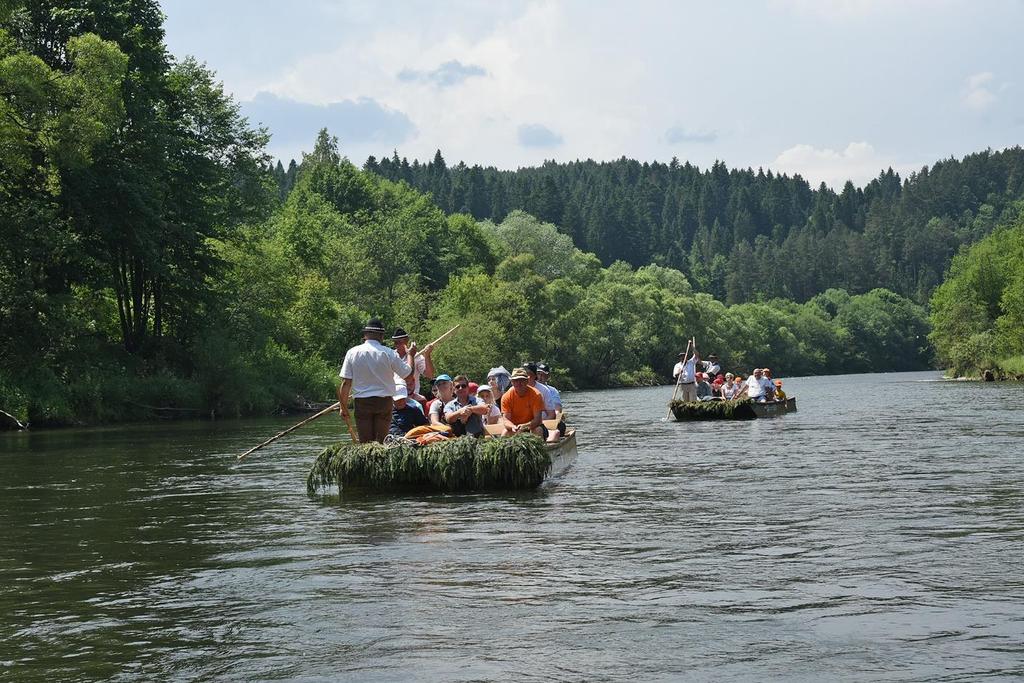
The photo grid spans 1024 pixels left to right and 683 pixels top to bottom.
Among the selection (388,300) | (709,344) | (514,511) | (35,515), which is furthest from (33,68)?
(709,344)

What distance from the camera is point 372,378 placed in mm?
16688

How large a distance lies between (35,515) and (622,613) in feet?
32.4

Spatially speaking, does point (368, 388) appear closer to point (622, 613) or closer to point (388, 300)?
point (622, 613)

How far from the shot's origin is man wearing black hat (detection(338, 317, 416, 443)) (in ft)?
54.0

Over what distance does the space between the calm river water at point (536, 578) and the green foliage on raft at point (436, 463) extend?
0.39m

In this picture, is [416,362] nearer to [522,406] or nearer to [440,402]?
[440,402]

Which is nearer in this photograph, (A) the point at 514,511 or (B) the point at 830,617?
(B) the point at 830,617

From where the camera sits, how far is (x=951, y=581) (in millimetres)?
10195

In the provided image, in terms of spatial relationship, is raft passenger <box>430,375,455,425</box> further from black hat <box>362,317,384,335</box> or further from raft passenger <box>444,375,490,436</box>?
black hat <box>362,317,384,335</box>

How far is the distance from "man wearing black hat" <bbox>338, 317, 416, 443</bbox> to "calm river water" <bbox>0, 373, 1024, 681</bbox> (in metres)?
1.22

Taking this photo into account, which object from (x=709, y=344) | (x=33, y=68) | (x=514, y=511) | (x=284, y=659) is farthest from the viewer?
(x=709, y=344)

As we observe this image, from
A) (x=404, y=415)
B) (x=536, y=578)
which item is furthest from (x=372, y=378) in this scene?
(x=536, y=578)

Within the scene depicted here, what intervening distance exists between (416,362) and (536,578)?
958cm

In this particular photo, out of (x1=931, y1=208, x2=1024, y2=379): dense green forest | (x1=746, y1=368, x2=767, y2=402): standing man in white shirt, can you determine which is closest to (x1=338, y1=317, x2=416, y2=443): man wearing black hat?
(x1=746, y1=368, x2=767, y2=402): standing man in white shirt
